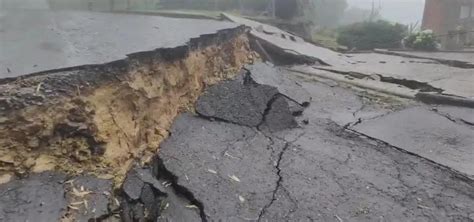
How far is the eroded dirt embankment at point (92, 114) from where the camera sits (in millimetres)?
2141

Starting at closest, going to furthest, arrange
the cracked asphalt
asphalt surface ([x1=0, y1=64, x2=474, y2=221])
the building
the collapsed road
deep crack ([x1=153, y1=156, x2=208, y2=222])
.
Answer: the collapsed road, asphalt surface ([x1=0, y1=64, x2=474, y2=221]), deep crack ([x1=153, y1=156, x2=208, y2=222]), the cracked asphalt, the building

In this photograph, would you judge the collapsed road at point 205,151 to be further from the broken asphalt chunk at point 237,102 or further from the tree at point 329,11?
→ the tree at point 329,11

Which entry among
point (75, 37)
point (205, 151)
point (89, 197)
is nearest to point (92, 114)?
point (89, 197)

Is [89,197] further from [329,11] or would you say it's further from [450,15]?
[329,11]

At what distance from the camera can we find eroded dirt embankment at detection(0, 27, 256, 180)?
214 centimetres

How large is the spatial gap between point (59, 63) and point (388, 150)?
2513mm

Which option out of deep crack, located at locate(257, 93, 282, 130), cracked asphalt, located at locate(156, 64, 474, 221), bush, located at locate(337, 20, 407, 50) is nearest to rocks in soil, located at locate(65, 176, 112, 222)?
cracked asphalt, located at locate(156, 64, 474, 221)

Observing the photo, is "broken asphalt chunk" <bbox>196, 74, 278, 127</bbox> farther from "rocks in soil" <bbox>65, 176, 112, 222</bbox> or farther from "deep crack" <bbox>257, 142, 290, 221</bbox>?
"rocks in soil" <bbox>65, 176, 112, 222</bbox>

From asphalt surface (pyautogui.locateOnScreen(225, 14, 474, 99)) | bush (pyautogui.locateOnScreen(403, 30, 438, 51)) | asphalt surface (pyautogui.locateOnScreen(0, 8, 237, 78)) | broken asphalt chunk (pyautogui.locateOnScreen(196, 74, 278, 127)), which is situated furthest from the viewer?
bush (pyautogui.locateOnScreen(403, 30, 438, 51))

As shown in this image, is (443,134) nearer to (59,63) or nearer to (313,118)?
(313,118)

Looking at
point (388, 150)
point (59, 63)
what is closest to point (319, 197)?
point (388, 150)

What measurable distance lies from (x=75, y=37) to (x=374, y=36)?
10.2m

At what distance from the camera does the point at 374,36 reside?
12055mm

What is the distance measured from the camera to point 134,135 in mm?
2664
